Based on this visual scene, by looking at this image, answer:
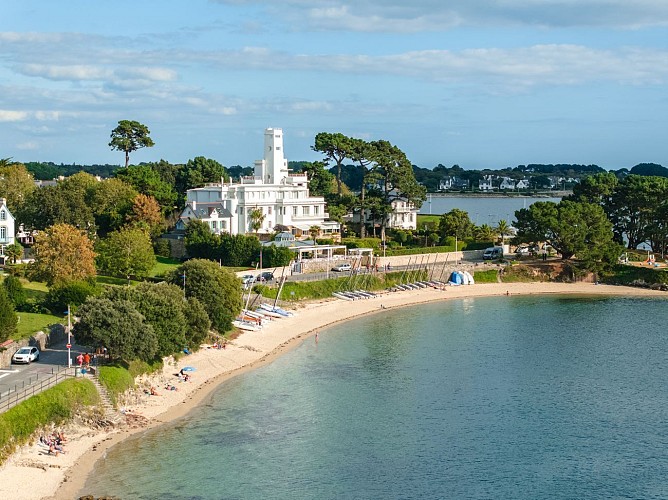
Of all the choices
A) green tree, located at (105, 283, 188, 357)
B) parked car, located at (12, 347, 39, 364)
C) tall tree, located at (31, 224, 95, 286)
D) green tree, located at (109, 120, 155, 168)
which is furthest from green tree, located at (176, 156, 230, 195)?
parked car, located at (12, 347, 39, 364)

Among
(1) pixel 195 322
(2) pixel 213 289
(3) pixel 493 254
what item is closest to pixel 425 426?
(1) pixel 195 322

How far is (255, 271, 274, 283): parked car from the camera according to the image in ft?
281

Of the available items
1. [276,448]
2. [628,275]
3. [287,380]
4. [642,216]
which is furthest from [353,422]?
[642,216]

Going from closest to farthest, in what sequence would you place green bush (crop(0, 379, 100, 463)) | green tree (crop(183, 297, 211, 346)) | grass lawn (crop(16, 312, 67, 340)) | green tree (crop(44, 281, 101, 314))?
green bush (crop(0, 379, 100, 463)) < grass lawn (crop(16, 312, 67, 340)) < green tree (crop(183, 297, 211, 346)) < green tree (crop(44, 281, 101, 314))

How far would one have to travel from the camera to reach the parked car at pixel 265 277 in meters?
85.6

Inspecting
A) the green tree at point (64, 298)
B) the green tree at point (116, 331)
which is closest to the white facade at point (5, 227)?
the green tree at point (64, 298)

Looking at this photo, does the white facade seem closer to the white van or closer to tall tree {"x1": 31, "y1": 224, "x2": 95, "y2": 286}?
tall tree {"x1": 31, "y1": 224, "x2": 95, "y2": 286}

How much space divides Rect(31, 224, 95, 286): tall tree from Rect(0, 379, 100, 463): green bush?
923 inches

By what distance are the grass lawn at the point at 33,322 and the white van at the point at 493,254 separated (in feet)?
193

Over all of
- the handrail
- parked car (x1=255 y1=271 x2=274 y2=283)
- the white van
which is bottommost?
the handrail

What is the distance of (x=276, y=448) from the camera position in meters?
46.4

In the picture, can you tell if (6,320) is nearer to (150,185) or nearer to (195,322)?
(195,322)

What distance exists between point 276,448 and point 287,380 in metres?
13.5

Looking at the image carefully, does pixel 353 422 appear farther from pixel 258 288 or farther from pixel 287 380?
pixel 258 288
